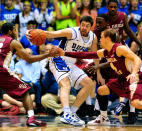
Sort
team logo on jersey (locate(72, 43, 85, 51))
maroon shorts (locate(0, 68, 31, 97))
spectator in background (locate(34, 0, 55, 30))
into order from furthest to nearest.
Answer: spectator in background (locate(34, 0, 55, 30))
team logo on jersey (locate(72, 43, 85, 51))
maroon shorts (locate(0, 68, 31, 97))

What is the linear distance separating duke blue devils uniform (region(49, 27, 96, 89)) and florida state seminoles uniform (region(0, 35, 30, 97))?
776 millimetres

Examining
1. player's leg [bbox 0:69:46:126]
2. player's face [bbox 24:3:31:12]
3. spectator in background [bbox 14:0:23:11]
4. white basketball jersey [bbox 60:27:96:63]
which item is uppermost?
spectator in background [bbox 14:0:23:11]

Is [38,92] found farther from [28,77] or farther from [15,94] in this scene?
[15,94]

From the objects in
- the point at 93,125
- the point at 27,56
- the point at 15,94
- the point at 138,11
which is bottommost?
the point at 93,125

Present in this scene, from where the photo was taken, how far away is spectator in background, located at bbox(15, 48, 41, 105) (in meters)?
8.50

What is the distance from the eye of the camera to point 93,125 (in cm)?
637

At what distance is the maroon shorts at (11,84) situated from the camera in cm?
603

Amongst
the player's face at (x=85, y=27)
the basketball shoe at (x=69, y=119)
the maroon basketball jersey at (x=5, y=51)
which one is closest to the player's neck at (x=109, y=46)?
the player's face at (x=85, y=27)

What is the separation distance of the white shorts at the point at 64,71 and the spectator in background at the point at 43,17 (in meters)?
4.20

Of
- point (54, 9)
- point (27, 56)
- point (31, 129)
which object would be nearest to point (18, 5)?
point (54, 9)

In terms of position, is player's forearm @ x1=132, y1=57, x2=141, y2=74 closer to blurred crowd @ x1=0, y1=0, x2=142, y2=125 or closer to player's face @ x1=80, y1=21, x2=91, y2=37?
player's face @ x1=80, y1=21, x2=91, y2=37

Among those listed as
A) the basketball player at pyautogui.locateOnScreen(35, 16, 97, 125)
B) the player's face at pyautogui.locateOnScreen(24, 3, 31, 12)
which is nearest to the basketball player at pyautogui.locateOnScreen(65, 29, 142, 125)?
the basketball player at pyautogui.locateOnScreen(35, 16, 97, 125)

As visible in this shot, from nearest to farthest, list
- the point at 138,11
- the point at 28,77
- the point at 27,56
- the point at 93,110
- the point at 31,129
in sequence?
1. the point at 31,129
2. the point at 27,56
3. the point at 93,110
4. the point at 28,77
5. the point at 138,11

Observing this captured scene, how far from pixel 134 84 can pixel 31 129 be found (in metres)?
1.78
